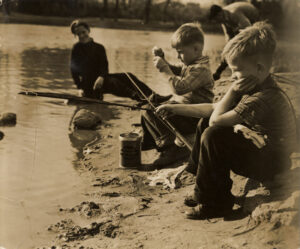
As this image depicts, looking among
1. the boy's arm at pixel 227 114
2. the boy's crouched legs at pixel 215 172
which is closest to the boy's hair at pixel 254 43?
the boy's arm at pixel 227 114

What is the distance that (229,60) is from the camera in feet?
9.75

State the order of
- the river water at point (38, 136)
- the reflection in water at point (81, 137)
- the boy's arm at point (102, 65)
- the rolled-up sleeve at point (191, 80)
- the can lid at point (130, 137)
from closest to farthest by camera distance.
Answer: the river water at point (38, 136) < the rolled-up sleeve at point (191, 80) < the can lid at point (130, 137) < the reflection in water at point (81, 137) < the boy's arm at point (102, 65)

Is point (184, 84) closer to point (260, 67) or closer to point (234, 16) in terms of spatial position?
point (260, 67)

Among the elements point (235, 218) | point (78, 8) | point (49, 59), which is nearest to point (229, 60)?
point (235, 218)

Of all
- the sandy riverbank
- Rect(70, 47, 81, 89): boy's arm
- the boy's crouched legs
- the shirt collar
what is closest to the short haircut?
Rect(70, 47, 81, 89): boy's arm

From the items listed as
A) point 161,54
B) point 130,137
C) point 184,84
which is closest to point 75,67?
point 130,137

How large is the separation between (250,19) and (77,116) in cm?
396

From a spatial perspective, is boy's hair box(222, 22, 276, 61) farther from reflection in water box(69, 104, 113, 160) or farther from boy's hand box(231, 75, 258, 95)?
reflection in water box(69, 104, 113, 160)

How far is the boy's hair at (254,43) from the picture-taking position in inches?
113

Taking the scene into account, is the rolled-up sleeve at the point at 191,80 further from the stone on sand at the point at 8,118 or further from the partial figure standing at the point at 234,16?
the partial figure standing at the point at 234,16

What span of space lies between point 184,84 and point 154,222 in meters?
1.42

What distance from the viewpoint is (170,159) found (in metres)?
4.53

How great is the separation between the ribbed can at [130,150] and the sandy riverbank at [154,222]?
246 millimetres

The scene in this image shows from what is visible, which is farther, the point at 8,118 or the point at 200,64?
the point at 8,118
